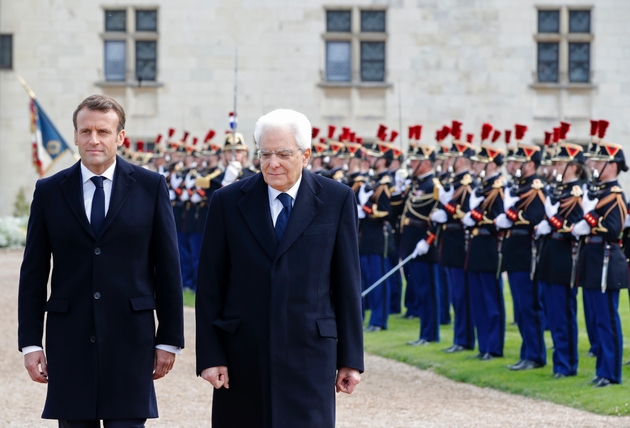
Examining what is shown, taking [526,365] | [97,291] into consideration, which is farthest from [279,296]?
[526,365]

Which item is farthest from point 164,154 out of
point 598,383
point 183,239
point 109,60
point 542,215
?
point 598,383

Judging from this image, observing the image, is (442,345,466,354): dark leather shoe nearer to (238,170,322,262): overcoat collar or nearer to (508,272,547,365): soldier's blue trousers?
(508,272,547,365): soldier's blue trousers

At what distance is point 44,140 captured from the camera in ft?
85.4

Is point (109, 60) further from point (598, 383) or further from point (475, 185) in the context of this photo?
point (598, 383)

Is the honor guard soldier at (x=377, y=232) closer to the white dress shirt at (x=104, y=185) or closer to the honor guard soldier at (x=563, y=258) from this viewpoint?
the honor guard soldier at (x=563, y=258)

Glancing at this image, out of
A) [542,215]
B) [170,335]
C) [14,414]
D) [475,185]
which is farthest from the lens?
[475,185]

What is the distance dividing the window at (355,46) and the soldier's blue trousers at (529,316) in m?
16.2

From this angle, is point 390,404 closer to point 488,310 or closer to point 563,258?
point 563,258

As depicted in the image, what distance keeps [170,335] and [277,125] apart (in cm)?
106

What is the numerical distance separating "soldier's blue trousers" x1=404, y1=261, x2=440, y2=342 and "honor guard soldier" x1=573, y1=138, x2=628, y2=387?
2.89 meters

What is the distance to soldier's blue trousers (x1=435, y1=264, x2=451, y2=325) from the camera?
1448 centimetres

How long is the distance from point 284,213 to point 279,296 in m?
0.38

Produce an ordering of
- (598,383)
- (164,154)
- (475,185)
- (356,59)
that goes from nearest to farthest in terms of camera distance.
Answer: (598,383), (475,185), (164,154), (356,59)

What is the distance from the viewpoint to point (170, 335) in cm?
533
